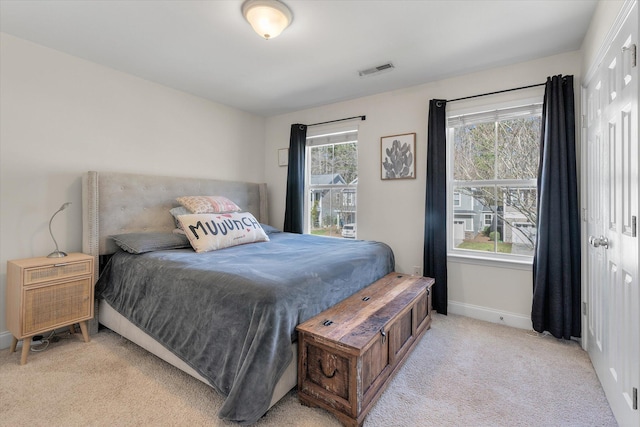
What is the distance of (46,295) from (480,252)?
142 inches

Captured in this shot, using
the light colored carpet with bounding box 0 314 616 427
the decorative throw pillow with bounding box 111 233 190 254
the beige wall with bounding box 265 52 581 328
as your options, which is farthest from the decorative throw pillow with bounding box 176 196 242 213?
the beige wall with bounding box 265 52 581 328

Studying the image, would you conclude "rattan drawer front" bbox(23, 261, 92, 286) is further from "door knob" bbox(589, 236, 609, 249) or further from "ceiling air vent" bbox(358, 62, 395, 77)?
"door knob" bbox(589, 236, 609, 249)

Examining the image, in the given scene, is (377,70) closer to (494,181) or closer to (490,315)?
(494,181)

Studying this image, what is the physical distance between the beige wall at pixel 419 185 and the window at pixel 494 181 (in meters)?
0.17

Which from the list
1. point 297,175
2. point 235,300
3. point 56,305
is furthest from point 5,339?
point 297,175

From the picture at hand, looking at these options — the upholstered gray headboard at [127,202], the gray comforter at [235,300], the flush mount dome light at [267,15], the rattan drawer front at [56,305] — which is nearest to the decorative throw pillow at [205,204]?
the upholstered gray headboard at [127,202]

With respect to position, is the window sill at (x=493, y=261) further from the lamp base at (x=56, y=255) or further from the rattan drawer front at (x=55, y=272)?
the lamp base at (x=56, y=255)

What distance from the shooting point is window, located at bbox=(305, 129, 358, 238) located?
11.8 ft

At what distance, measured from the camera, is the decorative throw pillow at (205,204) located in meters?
2.96

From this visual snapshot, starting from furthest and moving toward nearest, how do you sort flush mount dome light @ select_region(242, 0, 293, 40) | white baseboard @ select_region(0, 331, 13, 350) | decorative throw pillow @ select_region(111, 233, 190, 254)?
decorative throw pillow @ select_region(111, 233, 190, 254), white baseboard @ select_region(0, 331, 13, 350), flush mount dome light @ select_region(242, 0, 293, 40)

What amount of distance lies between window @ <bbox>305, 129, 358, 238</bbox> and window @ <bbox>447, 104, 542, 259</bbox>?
113cm

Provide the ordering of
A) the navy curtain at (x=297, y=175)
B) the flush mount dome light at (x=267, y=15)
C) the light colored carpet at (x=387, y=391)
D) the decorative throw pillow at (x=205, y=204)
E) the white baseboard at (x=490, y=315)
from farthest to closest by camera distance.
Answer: the navy curtain at (x=297, y=175) → the decorative throw pillow at (x=205, y=204) → the white baseboard at (x=490, y=315) → the flush mount dome light at (x=267, y=15) → the light colored carpet at (x=387, y=391)

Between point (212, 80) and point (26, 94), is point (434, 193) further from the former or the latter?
point (26, 94)

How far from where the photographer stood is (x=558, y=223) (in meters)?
2.29
